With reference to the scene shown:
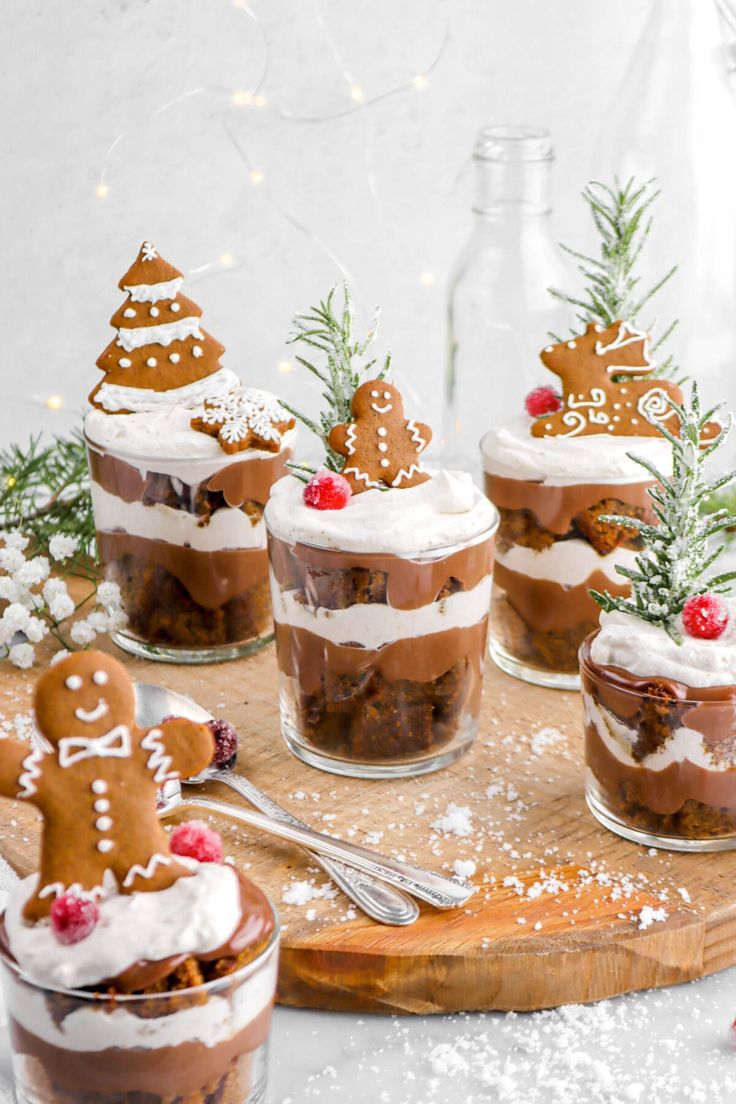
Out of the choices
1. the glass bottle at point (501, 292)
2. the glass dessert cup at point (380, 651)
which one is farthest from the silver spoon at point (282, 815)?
the glass bottle at point (501, 292)

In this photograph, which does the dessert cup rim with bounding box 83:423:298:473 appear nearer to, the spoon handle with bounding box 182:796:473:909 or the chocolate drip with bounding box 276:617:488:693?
the chocolate drip with bounding box 276:617:488:693

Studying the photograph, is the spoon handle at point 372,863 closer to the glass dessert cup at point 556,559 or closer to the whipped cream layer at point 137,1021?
the whipped cream layer at point 137,1021

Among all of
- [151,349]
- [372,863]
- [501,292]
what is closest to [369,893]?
[372,863]

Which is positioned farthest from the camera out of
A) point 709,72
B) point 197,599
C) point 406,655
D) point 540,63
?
point 540,63

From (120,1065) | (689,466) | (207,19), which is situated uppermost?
(207,19)

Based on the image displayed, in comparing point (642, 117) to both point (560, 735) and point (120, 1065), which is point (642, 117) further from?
point (120, 1065)

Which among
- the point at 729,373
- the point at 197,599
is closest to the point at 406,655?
the point at 197,599

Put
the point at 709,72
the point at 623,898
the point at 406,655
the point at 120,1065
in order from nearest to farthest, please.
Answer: the point at 120,1065 < the point at 623,898 < the point at 406,655 < the point at 709,72
